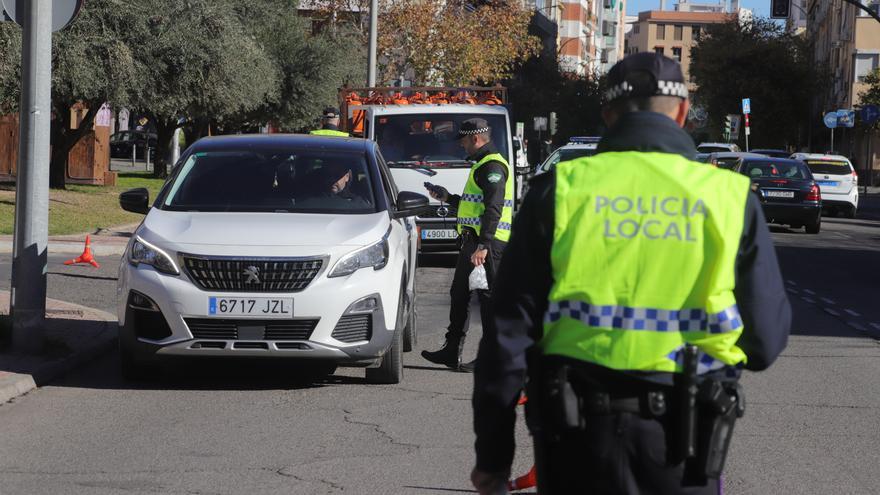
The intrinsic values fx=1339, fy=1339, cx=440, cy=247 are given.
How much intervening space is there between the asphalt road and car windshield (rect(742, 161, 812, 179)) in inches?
698

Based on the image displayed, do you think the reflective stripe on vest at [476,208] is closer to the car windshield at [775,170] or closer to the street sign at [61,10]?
the street sign at [61,10]

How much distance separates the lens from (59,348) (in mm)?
9555

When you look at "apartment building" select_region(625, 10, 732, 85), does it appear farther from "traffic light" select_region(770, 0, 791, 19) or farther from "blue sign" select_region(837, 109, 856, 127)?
"traffic light" select_region(770, 0, 791, 19)

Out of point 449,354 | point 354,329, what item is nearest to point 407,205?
point 449,354

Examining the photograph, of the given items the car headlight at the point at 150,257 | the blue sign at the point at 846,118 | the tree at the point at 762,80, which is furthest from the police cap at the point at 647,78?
the tree at the point at 762,80

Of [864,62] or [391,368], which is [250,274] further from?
[864,62]

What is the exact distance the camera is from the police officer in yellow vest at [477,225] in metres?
9.35

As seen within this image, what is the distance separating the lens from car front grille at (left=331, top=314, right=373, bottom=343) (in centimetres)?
841

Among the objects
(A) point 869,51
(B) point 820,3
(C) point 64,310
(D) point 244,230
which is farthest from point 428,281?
(B) point 820,3

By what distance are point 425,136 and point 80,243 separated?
520cm

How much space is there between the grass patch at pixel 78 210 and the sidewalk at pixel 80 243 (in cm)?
94

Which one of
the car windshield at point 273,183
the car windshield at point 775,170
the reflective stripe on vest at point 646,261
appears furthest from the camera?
the car windshield at point 775,170

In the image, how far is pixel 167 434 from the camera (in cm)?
727

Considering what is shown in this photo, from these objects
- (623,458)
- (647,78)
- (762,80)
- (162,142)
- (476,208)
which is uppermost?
(762,80)
